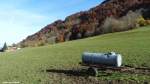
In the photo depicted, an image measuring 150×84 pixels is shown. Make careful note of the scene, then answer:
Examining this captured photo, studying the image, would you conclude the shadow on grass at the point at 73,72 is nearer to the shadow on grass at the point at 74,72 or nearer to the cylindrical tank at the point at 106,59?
the shadow on grass at the point at 74,72

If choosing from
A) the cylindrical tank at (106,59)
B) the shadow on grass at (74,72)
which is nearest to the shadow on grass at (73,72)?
the shadow on grass at (74,72)

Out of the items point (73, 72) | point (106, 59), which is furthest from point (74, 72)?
point (106, 59)

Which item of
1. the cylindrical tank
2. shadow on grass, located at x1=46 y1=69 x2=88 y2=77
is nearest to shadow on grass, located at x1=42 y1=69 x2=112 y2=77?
shadow on grass, located at x1=46 y1=69 x2=88 y2=77

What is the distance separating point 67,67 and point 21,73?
4.91 m

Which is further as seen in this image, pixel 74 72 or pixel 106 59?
pixel 74 72

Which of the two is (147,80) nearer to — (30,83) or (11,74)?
(30,83)

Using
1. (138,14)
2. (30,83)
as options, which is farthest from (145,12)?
(30,83)

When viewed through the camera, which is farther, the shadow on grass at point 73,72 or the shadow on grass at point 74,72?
the shadow on grass at point 73,72

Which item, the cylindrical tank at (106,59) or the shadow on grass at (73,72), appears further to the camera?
the shadow on grass at (73,72)

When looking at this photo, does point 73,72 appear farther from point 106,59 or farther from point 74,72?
point 106,59

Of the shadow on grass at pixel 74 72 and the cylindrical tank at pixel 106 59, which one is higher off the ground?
the cylindrical tank at pixel 106 59

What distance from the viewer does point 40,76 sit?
33.6m

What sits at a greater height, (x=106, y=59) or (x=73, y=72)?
(x=106, y=59)

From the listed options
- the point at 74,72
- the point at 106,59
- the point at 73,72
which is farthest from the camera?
the point at 73,72
